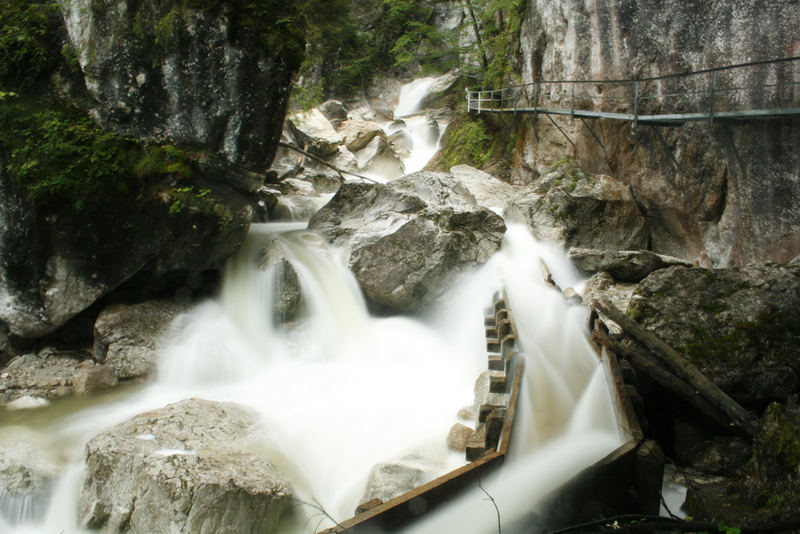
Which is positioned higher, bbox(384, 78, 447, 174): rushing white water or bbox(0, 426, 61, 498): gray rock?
bbox(384, 78, 447, 174): rushing white water

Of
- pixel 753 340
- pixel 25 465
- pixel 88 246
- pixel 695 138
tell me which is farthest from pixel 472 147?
pixel 25 465

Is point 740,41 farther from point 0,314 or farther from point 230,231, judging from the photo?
point 0,314

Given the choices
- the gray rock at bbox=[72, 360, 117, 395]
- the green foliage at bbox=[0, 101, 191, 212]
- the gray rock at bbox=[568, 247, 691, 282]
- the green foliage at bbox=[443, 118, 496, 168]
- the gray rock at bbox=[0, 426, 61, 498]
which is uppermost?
the green foliage at bbox=[443, 118, 496, 168]

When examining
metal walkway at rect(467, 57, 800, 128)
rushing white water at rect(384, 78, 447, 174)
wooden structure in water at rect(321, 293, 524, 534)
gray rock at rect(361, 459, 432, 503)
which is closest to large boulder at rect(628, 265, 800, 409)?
wooden structure in water at rect(321, 293, 524, 534)

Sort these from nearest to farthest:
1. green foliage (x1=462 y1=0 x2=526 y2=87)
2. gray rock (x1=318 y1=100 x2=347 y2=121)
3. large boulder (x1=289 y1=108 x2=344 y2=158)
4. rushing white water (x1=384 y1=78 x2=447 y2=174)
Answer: green foliage (x1=462 y1=0 x2=526 y2=87) → large boulder (x1=289 y1=108 x2=344 y2=158) → rushing white water (x1=384 y1=78 x2=447 y2=174) → gray rock (x1=318 y1=100 x2=347 y2=121)

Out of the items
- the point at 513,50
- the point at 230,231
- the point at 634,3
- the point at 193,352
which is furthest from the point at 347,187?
the point at 513,50

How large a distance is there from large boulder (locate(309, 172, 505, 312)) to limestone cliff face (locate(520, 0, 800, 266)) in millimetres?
3636

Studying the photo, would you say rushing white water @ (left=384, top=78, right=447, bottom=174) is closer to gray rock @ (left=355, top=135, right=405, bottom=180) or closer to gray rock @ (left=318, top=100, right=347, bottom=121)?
gray rock @ (left=355, top=135, right=405, bottom=180)

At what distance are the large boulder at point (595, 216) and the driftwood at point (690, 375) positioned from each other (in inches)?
235

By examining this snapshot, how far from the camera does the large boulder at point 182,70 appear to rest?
24.1 ft

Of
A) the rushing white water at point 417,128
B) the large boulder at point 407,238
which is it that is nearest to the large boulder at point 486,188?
the large boulder at point 407,238

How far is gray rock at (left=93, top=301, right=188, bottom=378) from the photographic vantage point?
723 cm

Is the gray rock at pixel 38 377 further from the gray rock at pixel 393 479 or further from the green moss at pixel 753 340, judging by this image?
the green moss at pixel 753 340

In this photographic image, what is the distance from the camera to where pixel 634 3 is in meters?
10.5
